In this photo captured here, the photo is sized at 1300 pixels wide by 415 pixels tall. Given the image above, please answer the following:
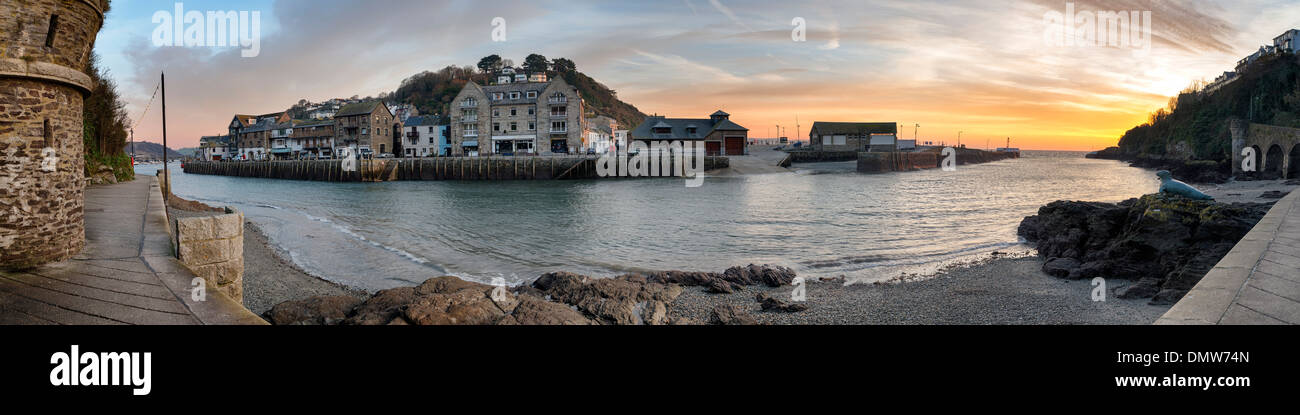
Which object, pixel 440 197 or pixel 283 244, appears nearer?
pixel 283 244

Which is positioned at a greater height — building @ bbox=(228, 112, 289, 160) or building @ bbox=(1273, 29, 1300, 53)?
building @ bbox=(1273, 29, 1300, 53)

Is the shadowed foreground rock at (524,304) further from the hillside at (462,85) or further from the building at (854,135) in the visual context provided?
the hillside at (462,85)

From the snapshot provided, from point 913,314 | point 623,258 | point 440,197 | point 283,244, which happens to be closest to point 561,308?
point 913,314

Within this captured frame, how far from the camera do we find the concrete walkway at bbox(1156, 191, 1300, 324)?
4078mm

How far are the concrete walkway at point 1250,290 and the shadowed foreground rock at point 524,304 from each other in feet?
15.0

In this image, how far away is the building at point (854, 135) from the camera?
91875mm

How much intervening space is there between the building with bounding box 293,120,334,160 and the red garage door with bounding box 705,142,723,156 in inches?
2395

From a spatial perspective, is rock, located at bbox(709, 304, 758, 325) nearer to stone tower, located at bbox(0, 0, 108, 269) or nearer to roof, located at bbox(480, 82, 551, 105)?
stone tower, located at bbox(0, 0, 108, 269)

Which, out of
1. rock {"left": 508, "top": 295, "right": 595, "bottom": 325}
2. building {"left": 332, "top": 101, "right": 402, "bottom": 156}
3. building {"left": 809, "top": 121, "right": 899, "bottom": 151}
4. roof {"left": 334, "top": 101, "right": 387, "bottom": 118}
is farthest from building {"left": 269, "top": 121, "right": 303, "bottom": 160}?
rock {"left": 508, "top": 295, "right": 595, "bottom": 325}

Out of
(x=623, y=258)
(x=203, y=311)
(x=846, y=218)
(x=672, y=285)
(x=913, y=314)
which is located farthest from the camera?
(x=846, y=218)

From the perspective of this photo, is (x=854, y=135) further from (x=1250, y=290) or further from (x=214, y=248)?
(x=214, y=248)

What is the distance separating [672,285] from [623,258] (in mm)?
4931
